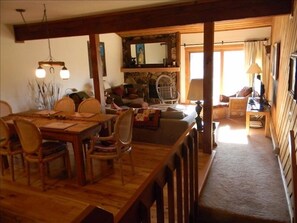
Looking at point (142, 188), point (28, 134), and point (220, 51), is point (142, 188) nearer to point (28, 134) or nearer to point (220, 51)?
point (28, 134)

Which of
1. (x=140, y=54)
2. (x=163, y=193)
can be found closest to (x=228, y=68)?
(x=140, y=54)

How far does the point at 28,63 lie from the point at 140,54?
13.5ft

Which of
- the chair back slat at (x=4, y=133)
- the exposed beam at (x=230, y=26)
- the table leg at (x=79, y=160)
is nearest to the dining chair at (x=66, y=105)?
the chair back slat at (x=4, y=133)

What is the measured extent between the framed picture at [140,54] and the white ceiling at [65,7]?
14.3 feet

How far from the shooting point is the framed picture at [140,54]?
8.58 metres

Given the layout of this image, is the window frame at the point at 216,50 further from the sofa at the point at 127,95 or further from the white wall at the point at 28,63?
the white wall at the point at 28,63

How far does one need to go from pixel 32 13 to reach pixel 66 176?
275cm

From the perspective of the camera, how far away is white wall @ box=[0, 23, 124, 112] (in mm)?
4996

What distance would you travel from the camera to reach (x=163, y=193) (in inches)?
63.4

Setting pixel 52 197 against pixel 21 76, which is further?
pixel 21 76

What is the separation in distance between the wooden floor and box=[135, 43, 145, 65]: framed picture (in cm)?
545

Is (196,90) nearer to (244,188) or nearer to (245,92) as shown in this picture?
(244,188)

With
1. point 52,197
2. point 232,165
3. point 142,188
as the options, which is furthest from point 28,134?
point 232,165

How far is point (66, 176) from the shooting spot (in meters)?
3.52
